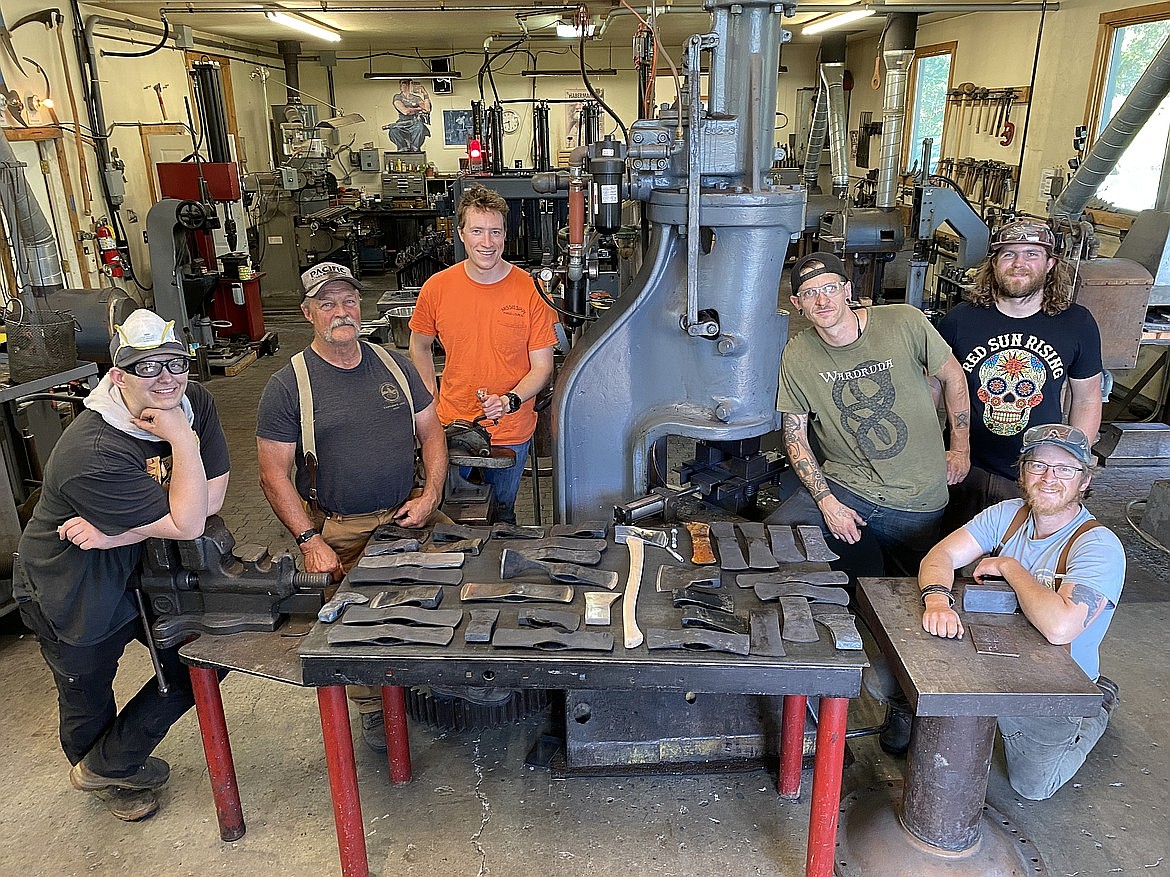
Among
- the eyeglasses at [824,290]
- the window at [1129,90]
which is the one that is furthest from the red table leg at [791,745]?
the window at [1129,90]

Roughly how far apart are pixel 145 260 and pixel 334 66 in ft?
17.8

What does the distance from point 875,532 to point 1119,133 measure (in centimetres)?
282

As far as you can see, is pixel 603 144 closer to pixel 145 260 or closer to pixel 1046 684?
pixel 1046 684

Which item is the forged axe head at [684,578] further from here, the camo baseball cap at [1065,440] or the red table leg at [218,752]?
the red table leg at [218,752]

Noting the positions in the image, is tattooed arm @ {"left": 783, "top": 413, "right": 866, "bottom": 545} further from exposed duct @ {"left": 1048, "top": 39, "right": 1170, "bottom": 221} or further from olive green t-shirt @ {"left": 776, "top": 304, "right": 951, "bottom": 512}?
exposed duct @ {"left": 1048, "top": 39, "right": 1170, "bottom": 221}

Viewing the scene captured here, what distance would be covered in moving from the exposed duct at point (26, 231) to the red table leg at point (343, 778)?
2678 millimetres

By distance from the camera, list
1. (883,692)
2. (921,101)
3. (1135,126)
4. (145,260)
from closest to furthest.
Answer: (883,692) → (1135,126) → (145,260) → (921,101)

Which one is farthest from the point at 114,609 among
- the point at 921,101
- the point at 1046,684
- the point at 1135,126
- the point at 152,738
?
the point at 921,101

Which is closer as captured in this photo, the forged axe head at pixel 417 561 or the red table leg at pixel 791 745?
the forged axe head at pixel 417 561

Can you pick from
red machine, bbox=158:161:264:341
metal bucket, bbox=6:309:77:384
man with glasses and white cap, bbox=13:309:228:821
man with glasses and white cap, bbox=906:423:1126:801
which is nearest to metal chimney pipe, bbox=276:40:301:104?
red machine, bbox=158:161:264:341

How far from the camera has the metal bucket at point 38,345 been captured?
3154mm

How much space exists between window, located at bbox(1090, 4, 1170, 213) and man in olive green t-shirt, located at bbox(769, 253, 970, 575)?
3783 millimetres

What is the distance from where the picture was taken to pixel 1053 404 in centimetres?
252

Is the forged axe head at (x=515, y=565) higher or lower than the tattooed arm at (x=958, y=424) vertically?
lower
